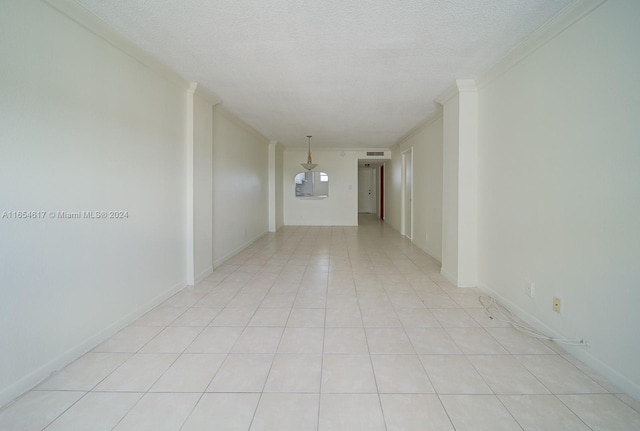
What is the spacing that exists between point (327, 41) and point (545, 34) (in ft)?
5.31

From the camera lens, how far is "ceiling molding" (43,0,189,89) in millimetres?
1915

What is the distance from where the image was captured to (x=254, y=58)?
2785 mm

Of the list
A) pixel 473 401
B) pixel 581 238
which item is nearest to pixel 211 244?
pixel 473 401

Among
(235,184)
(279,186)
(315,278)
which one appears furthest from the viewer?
(279,186)

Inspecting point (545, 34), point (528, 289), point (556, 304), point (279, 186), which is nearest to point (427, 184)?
point (528, 289)

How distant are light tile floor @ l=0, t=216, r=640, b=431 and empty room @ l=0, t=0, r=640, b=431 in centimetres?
2

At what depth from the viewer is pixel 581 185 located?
1.96m

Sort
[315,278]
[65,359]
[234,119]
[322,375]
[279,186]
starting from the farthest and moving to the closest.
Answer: [279,186] → [234,119] → [315,278] → [65,359] → [322,375]

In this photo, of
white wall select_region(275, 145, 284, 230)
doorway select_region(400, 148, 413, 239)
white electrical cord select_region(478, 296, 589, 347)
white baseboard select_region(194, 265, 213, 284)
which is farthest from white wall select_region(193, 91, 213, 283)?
doorway select_region(400, 148, 413, 239)

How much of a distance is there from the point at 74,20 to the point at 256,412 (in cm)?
264

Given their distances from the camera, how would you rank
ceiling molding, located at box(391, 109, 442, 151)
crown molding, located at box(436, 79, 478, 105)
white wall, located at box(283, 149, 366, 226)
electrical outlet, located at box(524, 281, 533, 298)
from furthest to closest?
white wall, located at box(283, 149, 366, 226), ceiling molding, located at box(391, 109, 442, 151), crown molding, located at box(436, 79, 478, 105), electrical outlet, located at box(524, 281, 533, 298)

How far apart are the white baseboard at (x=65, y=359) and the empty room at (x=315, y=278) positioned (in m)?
0.01

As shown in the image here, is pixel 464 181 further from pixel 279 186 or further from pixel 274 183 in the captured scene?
pixel 279 186

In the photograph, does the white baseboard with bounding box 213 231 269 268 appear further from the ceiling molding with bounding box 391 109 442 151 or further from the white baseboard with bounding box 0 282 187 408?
the ceiling molding with bounding box 391 109 442 151
